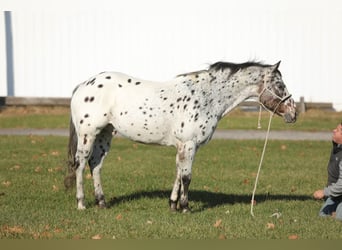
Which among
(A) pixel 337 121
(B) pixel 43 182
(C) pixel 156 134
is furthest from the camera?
(A) pixel 337 121

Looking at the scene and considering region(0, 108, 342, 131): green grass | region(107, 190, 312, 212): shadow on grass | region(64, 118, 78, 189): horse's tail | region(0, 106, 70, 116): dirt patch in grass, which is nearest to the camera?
region(64, 118, 78, 189): horse's tail

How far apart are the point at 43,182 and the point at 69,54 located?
51.7ft

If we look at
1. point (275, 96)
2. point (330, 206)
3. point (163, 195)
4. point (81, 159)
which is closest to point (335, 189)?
point (330, 206)

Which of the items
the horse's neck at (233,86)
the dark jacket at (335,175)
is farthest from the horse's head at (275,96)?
the dark jacket at (335,175)

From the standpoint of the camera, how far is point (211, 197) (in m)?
11.5

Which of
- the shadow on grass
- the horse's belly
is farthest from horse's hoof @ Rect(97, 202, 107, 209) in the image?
the horse's belly

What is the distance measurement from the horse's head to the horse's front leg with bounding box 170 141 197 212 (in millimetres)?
1316

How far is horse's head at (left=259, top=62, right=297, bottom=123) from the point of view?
10.1 meters

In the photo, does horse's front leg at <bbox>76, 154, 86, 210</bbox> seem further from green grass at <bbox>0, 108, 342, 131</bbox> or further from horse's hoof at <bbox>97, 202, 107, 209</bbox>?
green grass at <bbox>0, 108, 342, 131</bbox>

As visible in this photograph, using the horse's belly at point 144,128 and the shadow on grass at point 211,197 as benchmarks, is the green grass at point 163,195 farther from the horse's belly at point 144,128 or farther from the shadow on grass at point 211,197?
the horse's belly at point 144,128

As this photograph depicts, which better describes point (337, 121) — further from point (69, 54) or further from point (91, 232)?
point (91, 232)

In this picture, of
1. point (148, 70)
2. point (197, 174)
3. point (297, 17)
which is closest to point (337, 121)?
point (297, 17)

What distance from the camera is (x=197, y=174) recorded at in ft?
47.0

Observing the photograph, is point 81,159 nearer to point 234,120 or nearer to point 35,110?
point 234,120
